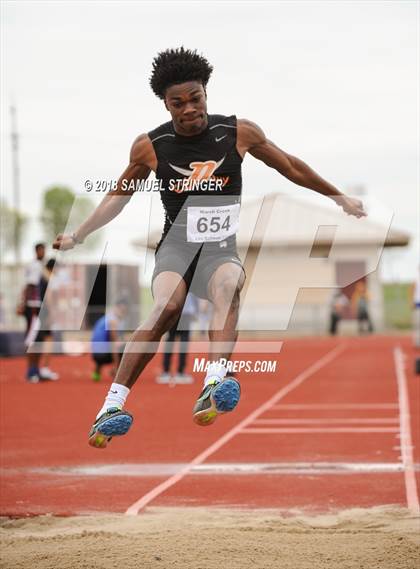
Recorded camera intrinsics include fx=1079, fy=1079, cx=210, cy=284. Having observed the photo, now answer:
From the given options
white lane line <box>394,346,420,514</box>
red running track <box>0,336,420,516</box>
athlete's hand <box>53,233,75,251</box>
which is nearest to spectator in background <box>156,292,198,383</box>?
red running track <box>0,336,420,516</box>

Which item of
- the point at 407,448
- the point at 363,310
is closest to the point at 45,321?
the point at 407,448

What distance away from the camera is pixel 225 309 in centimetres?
518

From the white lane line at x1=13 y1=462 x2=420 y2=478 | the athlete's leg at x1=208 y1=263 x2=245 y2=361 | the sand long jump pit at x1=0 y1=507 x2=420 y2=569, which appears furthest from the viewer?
the white lane line at x1=13 y1=462 x2=420 y2=478

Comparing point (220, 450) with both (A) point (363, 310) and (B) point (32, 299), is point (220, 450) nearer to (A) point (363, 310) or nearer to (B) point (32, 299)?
(B) point (32, 299)

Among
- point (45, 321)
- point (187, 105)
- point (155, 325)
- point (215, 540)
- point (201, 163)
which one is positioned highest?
point (187, 105)

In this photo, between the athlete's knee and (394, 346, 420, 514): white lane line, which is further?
(394, 346, 420, 514): white lane line

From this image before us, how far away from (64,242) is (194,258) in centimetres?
70

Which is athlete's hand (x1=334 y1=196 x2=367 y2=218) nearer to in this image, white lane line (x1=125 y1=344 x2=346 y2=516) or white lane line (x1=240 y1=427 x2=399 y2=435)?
white lane line (x1=125 y1=344 x2=346 y2=516)

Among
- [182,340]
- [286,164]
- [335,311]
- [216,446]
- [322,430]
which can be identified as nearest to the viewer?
[286,164]

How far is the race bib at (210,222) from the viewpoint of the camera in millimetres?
5289

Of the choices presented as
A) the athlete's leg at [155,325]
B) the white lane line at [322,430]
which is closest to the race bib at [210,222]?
the athlete's leg at [155,325]

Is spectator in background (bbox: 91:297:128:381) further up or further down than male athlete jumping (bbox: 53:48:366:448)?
further down

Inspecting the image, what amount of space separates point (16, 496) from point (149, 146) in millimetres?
3555

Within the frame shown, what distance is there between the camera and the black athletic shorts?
17.4 ft
